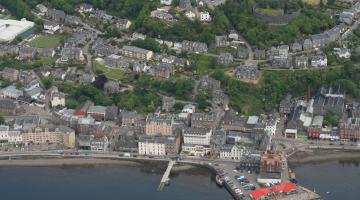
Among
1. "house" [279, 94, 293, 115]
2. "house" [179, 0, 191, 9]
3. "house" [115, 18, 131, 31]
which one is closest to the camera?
"house" [279, 94, 293, 115]

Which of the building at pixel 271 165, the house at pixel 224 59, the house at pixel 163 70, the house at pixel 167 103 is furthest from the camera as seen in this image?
the house at pixel 224 59

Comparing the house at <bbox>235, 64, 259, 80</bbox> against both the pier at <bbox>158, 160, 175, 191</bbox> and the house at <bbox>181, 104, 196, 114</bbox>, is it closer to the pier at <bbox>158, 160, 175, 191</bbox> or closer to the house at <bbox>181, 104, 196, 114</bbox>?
the house at <bbox>181, 104, 196, 114</bbox>

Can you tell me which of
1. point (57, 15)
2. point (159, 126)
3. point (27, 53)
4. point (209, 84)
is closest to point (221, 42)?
point (209, 84)

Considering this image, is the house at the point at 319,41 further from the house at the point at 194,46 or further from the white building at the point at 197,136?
the white building at the point at 197,136

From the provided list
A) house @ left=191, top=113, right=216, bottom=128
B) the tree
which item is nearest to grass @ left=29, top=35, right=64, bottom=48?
the tree

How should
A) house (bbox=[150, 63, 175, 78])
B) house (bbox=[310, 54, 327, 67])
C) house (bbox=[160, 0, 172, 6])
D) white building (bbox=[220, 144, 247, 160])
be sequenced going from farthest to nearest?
1. house (bbox=[160, 0, 172, 6])
2. house (bbox=[310, 54, 327, 67])
3. house (bbox=[150, 63, 175, 78])
4. white building (bbox=[220, 144, 247, 160])

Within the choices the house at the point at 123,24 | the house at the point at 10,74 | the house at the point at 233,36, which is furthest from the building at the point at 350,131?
the house at the point at 10,74
